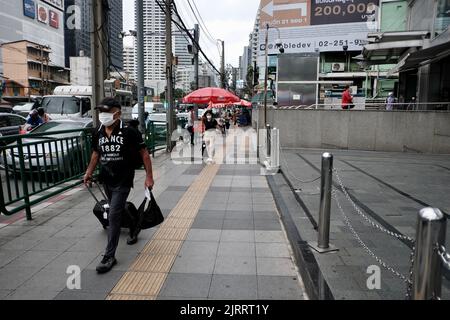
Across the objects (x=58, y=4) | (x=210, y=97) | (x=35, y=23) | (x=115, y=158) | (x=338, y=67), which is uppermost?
(x=58, y=4)

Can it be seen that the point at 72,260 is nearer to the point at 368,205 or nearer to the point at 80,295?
the point at 80,295

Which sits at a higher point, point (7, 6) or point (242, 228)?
point (7, 6)

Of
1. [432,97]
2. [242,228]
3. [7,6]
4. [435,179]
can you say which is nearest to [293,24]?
[432,97]

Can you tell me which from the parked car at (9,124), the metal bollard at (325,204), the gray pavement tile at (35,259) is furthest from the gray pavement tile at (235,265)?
the parked car at (9,124)

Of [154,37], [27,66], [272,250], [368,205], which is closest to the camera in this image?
[272,250]

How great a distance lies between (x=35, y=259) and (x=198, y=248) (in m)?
1.85

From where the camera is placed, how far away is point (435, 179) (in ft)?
29.6

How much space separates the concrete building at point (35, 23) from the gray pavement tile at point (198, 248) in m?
68.0

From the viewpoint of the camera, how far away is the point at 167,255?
175 inches

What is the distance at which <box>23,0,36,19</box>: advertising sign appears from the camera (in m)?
77.6

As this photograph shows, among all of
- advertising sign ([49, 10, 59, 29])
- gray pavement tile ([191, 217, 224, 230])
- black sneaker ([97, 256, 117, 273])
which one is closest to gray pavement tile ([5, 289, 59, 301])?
black sneaker ([97, 256, 117, 273])

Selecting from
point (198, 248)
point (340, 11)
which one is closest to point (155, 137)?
point (198, 248)
